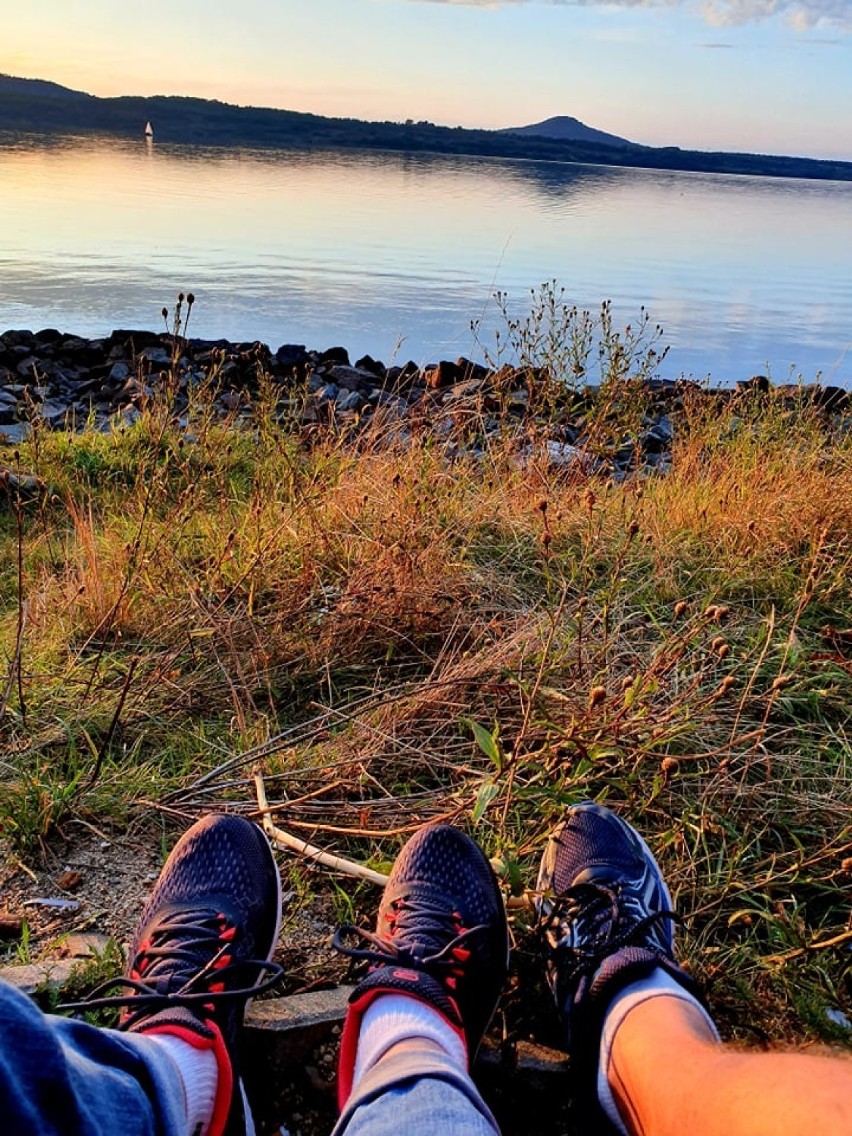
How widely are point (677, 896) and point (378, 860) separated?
587mm

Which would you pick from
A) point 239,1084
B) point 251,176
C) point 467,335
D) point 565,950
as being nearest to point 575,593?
point 565,950

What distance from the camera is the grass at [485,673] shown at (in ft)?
5.73

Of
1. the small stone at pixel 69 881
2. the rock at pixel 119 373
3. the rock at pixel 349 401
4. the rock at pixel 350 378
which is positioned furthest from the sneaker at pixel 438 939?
the rock at pixel 119 373

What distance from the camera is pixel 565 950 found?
5.07 feet

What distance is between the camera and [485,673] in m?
2.26

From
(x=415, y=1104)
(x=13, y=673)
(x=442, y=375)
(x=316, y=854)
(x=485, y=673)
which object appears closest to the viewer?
(x=415, y=1104)

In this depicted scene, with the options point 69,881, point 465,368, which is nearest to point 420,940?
point 69,881

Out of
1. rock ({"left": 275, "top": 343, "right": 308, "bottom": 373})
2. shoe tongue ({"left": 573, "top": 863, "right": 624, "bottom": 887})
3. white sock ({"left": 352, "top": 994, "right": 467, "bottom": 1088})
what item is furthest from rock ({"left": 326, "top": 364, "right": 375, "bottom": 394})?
white sock ({"left": 352, "top": 994, "right": 467, "bottom": 1088})

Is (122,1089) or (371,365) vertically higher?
(371,365)

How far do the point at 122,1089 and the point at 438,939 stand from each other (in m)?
0.60

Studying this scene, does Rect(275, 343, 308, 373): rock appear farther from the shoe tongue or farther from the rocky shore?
the shoe tongue

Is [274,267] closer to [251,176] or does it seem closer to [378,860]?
[378,860]

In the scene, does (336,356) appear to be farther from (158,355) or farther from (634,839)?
(634,839)

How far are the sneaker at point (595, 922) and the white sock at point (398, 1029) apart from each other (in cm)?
21
